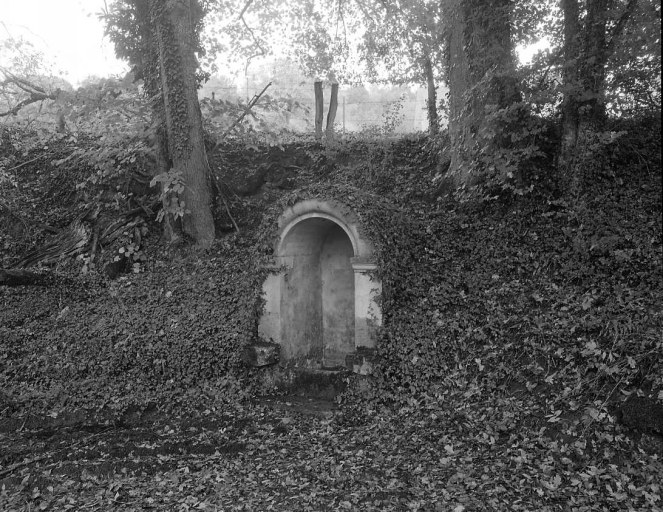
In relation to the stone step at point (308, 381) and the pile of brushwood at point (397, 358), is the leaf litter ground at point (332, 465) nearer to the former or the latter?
the pile of brushwood at point (397, 358)

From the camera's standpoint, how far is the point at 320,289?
9.94 meters

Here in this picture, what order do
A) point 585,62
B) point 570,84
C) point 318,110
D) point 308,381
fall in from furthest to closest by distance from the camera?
1. point 318,110
2. point 308,381
3. point 585,62
4. point 570,84

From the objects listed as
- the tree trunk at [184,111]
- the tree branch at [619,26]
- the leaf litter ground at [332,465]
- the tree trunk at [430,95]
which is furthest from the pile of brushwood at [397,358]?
the tree trunk at [430,95]

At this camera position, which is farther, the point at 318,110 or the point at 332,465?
the point at 318,110

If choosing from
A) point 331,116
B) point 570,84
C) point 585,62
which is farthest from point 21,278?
point 585,62

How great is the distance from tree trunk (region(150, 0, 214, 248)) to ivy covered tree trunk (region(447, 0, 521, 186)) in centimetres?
519

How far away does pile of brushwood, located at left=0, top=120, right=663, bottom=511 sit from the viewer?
17.6 ft

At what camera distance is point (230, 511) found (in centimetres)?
514

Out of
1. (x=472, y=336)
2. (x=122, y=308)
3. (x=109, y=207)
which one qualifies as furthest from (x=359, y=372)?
(x=109, y=207)

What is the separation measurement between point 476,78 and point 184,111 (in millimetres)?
5827

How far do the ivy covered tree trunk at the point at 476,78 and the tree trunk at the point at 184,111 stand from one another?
519 cm

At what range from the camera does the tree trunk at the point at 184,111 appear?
1055cm

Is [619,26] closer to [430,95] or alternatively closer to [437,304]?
[437,304]

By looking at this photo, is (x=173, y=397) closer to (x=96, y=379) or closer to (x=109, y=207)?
(x=96, y=379)
